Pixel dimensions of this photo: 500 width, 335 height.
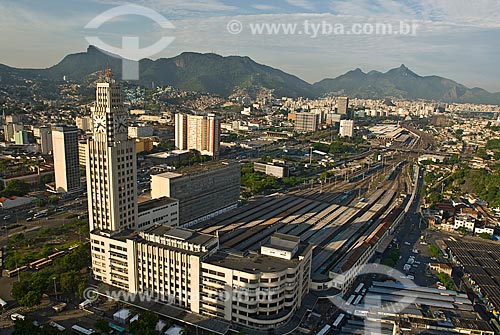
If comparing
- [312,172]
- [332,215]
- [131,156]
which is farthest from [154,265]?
[312,172]

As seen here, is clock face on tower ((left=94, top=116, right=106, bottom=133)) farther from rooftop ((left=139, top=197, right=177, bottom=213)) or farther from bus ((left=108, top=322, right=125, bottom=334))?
bus ((left=108, top=322, right=125, bottom=334))

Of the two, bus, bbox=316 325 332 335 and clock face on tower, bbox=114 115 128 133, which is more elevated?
clock face on tower, bbox=114 115 128 133

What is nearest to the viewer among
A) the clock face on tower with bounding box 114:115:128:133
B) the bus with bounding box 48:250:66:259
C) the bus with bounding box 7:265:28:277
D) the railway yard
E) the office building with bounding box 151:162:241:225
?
the clock face on tower with bounding box 114:115:128:133

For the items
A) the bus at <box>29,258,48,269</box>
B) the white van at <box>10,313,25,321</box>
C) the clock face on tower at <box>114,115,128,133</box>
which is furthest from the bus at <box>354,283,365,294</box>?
the bus at <box>29,258,48,269</box>

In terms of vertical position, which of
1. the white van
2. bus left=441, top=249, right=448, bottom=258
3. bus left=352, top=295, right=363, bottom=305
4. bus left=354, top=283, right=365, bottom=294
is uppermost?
the white van

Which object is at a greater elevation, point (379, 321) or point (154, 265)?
point (154, 265)

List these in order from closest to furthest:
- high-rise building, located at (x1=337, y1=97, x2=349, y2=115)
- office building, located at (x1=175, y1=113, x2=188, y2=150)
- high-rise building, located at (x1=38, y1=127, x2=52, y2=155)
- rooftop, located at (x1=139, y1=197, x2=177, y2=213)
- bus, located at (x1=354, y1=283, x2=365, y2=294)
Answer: bus, located at (x1=354, y1=283, x2=365, y2=294) → rooftop, located at (x1=139, y1=197, x2=177, y2=213) → high-rise building, located at (x1=38, y1=127, x2=52, y2=155) → office building, located at (x1=175, y1=113, x2=188, y2=150) → high-rise building, located at (x1=337, y1=97, x2=349, y2=115)

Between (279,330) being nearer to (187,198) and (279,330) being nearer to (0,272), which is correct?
(187,198)
